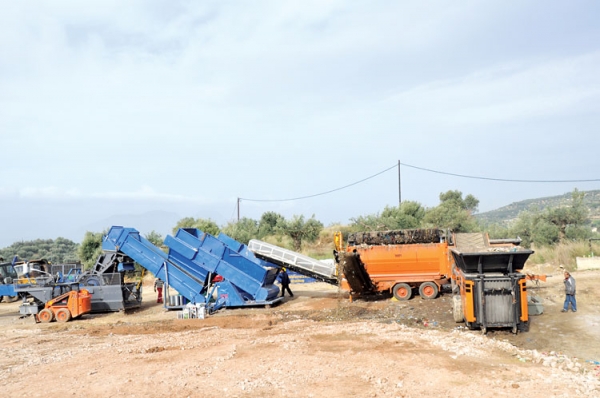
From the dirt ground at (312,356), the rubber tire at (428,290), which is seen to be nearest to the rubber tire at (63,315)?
the dirt ground at (312,356)

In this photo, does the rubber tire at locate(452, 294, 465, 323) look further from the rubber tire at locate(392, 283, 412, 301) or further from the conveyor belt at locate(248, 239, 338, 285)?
the conveyor belt at locate(248, 239, 338, 285)

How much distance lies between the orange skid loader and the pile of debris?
8.45m

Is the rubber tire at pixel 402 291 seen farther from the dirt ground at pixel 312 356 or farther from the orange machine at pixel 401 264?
the dirt ground at pixel 312 356

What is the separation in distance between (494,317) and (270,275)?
7.77 meters

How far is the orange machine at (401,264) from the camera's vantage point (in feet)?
50.8

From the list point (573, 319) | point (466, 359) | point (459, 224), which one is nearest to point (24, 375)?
point (466, 359)

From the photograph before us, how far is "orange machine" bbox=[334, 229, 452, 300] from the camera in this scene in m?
15.5

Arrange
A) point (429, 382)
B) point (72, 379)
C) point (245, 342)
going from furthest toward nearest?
point (245, 342), point (72, 379), point (429, 382)

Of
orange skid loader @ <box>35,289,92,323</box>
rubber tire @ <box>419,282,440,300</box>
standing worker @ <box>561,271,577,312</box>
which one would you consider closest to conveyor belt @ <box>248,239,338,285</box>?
rubber tire @ <box>419,282,440,300</box>

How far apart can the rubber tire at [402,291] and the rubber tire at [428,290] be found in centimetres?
37

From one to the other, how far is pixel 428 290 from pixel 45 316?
11645mm

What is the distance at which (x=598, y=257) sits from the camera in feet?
76.6

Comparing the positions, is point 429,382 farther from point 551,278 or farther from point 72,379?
point 551,278

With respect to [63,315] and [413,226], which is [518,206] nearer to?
[413,226]
